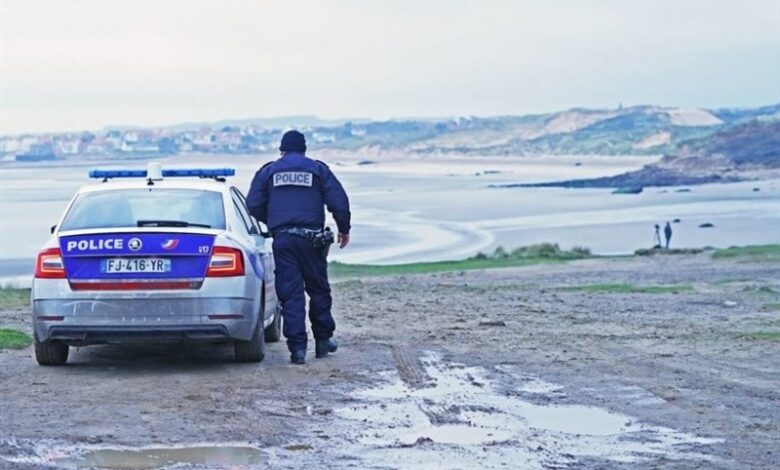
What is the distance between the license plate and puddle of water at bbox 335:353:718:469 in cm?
184

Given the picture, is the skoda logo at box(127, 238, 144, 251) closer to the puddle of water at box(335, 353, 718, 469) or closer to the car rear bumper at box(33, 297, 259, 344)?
the car rear bumper at box(33, 297, 259, 344)

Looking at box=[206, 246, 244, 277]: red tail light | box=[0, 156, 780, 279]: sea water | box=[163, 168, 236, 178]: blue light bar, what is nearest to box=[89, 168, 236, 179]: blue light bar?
box=[163, 168, 236, 178]: blue light bar

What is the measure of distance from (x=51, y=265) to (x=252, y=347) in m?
1.70

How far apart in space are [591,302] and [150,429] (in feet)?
38.4

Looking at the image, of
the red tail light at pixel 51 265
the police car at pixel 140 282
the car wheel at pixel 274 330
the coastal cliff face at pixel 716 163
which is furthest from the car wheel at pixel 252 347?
the coastal cliff face at pixel 716 163

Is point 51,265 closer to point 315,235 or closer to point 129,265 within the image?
point 129,265

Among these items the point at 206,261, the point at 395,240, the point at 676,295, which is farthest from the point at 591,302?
the point at 395,240

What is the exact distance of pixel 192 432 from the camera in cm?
916

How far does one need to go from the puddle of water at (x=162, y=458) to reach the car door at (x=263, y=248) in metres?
3.98

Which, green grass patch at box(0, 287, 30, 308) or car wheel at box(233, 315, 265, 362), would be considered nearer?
car wheel at box(233, 315, 265, 362)

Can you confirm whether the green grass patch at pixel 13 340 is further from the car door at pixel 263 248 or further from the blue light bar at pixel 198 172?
the car door at pixel 263 248

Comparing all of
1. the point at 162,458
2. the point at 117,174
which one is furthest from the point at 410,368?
the point at 162,458

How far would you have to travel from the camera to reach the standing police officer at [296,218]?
1242 cm

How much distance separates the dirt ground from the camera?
28.6 feet
